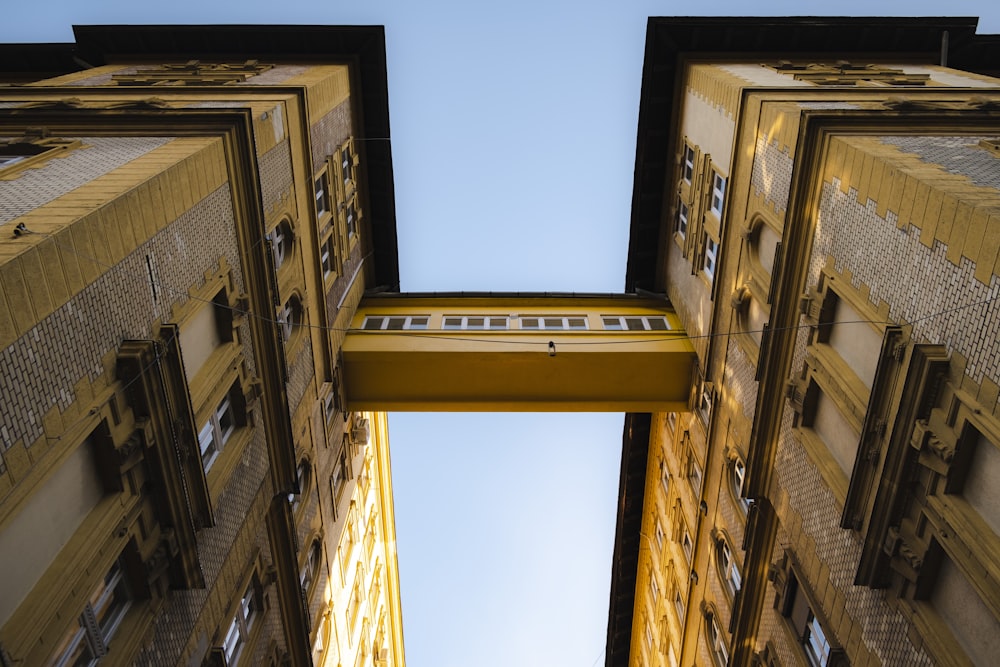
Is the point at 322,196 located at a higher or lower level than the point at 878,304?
lower

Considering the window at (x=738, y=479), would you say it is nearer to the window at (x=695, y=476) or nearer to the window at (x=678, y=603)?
the window at (x=695, y=476)

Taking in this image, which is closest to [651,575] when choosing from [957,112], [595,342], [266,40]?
[595,342]

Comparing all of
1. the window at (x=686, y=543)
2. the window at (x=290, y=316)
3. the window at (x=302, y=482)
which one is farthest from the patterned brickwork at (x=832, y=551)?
the window at (x=290, y=316)

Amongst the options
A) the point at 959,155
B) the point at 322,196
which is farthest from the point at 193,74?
the point at 959,155

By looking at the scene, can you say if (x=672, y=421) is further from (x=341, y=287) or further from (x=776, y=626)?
(x=341, y=287)

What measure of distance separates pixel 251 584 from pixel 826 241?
14.8 m

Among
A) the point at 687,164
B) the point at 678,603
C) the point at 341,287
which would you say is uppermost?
the point at 687,164

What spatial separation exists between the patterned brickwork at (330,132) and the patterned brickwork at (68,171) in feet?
22.6

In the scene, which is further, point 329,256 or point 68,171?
point 329,256

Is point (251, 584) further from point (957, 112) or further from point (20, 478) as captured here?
point (957, 112)

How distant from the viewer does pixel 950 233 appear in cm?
1075

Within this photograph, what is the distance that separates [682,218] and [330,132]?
1254cm

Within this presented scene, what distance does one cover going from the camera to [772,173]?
17.0 meters

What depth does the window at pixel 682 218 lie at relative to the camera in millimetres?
25609
